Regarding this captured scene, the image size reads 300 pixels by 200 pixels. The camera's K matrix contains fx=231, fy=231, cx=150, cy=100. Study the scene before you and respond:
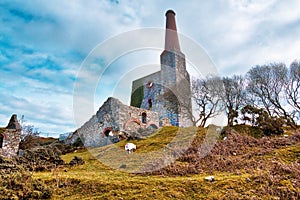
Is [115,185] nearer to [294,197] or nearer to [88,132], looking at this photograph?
[294,197]

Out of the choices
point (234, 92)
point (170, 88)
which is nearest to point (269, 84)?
point (234, 92)

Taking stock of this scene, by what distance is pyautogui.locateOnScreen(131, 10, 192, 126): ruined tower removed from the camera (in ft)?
86.9

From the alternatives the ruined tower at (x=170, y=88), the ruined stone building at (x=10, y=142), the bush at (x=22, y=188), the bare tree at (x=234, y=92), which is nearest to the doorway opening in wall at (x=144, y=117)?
the ruined tower at (x=170, y=88)

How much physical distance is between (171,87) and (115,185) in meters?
22.6

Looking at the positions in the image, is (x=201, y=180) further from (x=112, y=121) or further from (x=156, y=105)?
(x=156, y=105)

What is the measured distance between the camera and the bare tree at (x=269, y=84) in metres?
24.9

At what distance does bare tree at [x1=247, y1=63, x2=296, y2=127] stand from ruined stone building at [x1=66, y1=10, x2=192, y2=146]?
7.44 meters

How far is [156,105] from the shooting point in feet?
96.5

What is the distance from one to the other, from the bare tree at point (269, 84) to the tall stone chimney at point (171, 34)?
34.4 feet

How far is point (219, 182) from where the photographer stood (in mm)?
6500

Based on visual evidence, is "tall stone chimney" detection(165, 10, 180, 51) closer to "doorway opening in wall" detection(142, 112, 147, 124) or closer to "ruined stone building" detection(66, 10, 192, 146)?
"ruined stone building" detection(66, 10, 192, 146)

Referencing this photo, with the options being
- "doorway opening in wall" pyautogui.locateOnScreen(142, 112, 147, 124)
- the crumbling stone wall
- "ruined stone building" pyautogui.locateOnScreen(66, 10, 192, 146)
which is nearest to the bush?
the crumbling stone wall

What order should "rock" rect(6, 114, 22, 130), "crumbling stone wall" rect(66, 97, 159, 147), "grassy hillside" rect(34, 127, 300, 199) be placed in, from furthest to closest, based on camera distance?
"crumbling stone wall" rect(66, 97, 159, 147), "rock" rect(6, 114, 22, 130), "grassy hillside" rect(34, 127, 300, 199)

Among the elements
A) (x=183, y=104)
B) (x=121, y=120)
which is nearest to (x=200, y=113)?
(x=183, y=104)
